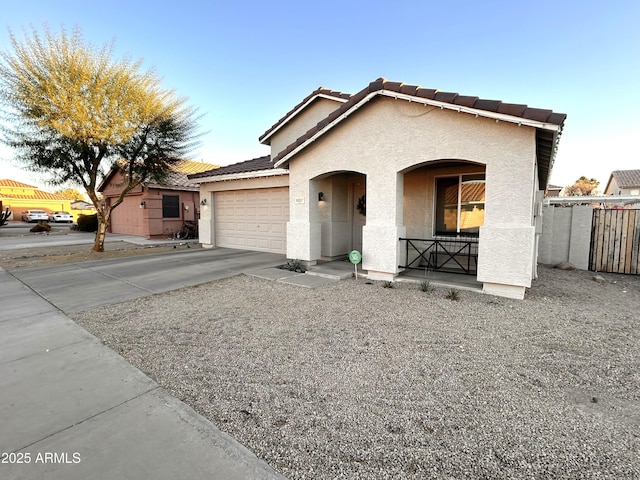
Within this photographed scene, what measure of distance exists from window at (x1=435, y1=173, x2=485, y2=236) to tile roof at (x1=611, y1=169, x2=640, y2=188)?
127 ft

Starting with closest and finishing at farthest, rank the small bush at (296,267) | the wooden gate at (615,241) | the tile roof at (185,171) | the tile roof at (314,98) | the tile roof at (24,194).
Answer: the wooden gate at (615,241) < the small bush at (296,267) < the tile roof at (314,98) < the tile roof at (185,171) < the tile roof at (24,194)

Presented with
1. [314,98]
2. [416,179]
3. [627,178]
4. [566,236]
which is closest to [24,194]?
[314,98]

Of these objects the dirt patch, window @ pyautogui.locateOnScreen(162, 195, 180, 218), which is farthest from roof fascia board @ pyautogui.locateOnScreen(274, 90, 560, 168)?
window @ pyautogui.locateOnScreen(162, 195, 180, 218)

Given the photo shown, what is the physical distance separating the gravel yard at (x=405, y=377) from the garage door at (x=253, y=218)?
5.92 metres

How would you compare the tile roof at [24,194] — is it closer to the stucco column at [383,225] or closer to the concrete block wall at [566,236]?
the stucco column at [383,225]

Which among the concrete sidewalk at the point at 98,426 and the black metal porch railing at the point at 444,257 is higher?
the black metal porch railing at the point at 444,257

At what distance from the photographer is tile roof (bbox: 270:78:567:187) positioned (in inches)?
208

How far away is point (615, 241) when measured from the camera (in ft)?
28.8

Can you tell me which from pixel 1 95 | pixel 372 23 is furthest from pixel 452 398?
pixel 1 95

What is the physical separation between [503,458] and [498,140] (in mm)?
5626

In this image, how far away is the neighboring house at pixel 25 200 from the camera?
137 ft

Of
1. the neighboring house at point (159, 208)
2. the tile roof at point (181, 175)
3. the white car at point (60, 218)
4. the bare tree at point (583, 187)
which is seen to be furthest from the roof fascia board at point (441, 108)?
the bare tree at point (583, 187)

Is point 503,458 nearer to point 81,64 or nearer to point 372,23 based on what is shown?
point 372,23

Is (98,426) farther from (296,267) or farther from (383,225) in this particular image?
(296,267)
